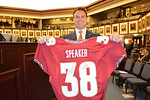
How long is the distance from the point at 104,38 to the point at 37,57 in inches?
33.9

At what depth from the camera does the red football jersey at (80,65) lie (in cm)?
165

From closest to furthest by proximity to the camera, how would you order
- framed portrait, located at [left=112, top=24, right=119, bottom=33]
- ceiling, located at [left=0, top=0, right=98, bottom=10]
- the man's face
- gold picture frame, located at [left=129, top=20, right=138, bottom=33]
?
the man's face < gold picture frame, located at [left=129, top=20, right=138, bottom=33] < framed portrait, located at [left=112, top=24, right=119, bottom=33] < ceiling, located at [left=0, top=0, right=98, bottom=10]

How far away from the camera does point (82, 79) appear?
1672mm

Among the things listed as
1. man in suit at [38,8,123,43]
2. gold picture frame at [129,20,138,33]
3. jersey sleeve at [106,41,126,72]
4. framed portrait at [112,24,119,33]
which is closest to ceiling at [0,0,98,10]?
framed portrait at [112,24,119,33]

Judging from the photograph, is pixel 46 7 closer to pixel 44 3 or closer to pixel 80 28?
pixel 44 3

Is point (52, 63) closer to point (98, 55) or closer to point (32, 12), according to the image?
point (98, 55)

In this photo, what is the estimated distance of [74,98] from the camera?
1641mm

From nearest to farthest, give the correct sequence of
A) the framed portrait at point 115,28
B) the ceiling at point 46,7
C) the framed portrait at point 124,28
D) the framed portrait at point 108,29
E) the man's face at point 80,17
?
the man's face at point 80,17, the framed portrait at point 124,28, the framed portrait at point 115,28, the framed portrait at point 108,29, the ceiling at point 46,7

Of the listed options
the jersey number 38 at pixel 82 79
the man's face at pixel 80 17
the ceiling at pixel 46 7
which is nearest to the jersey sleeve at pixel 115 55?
the jersey number 38 at pixel 82 79

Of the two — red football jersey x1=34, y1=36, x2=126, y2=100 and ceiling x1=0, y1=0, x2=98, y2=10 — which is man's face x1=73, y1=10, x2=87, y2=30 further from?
ceiling x1=0, y1=0, x2=98, y2=10

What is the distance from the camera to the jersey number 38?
1.65m

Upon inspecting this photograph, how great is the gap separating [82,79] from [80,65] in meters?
0.17

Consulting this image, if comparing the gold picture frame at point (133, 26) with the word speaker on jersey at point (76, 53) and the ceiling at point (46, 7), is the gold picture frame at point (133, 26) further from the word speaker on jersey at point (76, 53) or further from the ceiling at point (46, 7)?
the word speaker on jersey at point (76, 53)

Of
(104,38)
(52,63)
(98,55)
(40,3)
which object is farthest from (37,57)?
(40,3)
